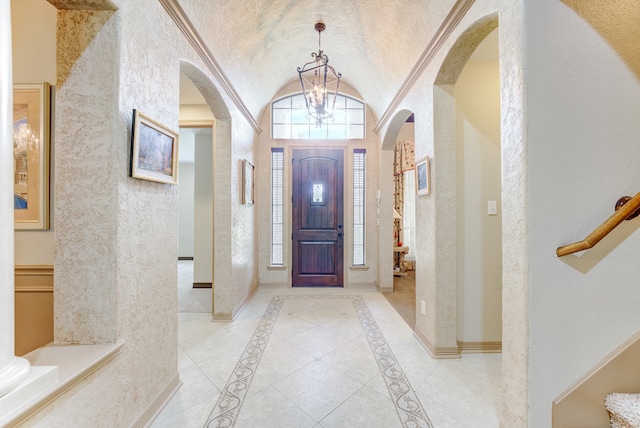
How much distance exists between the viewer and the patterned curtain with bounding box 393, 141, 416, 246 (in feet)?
18.3

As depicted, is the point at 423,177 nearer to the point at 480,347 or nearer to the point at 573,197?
the point at 573,197

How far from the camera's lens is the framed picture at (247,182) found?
3.68 metres

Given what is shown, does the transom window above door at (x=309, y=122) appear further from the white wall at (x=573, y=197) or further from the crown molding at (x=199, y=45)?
the white wall at (x=573, y=197)

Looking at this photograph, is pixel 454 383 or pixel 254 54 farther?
pixel 254 54

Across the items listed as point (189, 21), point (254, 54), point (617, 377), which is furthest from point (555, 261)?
point (254, 54)

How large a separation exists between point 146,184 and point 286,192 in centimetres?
311

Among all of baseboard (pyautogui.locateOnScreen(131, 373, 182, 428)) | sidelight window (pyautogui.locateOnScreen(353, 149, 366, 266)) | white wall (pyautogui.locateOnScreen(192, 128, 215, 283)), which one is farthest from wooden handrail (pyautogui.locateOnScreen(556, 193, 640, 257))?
white wall (pyautogui.locateOnScreen(192, 128, 215, 283))

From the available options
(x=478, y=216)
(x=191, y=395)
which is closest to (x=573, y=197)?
(x=478, y=216)

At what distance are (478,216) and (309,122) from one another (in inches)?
125

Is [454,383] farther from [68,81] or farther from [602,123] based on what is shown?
[68,81]

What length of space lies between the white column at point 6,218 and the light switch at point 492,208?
120 inches

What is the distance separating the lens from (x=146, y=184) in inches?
64.2

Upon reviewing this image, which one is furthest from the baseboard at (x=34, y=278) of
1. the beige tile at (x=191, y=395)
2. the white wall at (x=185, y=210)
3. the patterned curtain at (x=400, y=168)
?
the white wall at (x=185, y=210)

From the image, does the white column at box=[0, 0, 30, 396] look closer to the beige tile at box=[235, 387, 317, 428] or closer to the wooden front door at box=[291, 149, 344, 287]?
the beige tile at box=[235, 387, 317, 428]
